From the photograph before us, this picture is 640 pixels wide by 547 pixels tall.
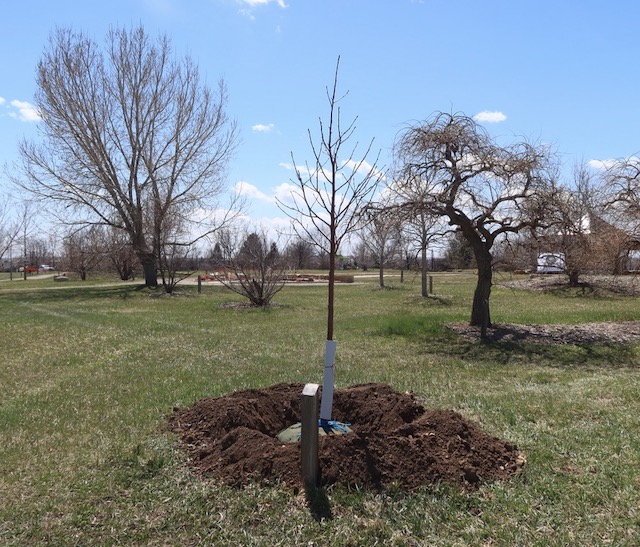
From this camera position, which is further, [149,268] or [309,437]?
[149,268]

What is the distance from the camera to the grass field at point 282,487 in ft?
10.6

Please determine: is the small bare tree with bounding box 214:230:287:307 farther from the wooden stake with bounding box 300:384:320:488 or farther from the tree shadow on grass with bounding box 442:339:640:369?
the wooden stake with bounding box 300:384:320:488

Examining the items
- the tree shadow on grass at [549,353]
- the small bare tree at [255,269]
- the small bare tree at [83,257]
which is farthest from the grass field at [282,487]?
the small bare tree at [83,257]

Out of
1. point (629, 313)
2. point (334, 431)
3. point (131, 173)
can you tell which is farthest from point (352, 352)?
point (131, 173)

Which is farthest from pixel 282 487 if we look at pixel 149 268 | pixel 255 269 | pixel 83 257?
pixel 83 257

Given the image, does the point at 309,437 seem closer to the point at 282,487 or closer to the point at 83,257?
the point at 282,487

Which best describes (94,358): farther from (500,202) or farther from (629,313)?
(629,313)

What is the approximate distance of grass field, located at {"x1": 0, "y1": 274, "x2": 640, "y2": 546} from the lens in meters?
3.24

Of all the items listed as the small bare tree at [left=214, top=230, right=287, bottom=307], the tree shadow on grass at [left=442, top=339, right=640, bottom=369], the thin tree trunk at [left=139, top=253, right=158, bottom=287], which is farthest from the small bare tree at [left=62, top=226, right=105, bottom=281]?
the tree shadow on grass at [left=442, top=339, right=640, bottom=369]

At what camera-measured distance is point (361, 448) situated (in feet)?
12.9

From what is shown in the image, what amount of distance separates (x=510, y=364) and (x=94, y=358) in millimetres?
6974

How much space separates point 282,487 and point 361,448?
634 mm

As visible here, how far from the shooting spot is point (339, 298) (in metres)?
23.1

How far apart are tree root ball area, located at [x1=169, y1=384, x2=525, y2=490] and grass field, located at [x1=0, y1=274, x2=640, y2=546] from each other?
12 centimetres
